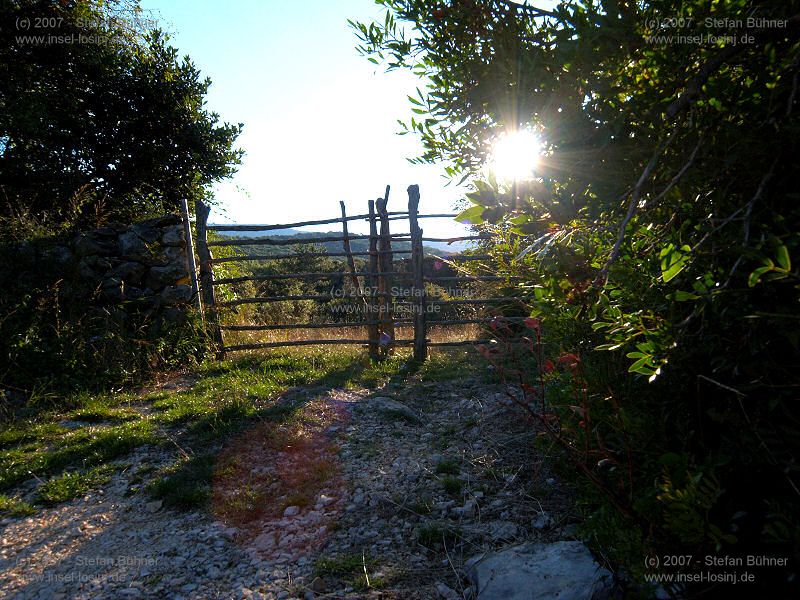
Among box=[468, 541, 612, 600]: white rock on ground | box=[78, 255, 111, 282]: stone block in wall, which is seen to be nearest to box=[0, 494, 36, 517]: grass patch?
box=[468, 541, 612, 600]: white rock on ground

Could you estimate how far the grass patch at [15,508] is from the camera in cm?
311

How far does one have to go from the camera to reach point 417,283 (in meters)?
6.69

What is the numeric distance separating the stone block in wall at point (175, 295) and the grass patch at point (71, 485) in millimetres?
3361

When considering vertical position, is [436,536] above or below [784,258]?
below

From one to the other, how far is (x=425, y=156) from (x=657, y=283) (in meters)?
0.87

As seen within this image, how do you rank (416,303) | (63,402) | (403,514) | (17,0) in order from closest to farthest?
(403,514) → (63,402) → (416,303) → (17,0)

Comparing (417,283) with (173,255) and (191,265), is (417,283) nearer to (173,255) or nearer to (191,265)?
(191,265)

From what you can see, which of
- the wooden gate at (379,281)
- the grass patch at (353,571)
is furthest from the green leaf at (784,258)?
the wooden gate at (379,281)

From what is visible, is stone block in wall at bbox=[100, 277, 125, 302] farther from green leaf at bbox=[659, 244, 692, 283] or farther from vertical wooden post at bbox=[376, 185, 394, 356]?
green leaf at bbox=[659, 244, 692, 283]

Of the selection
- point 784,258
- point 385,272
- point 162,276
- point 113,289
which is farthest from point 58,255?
point 784,258

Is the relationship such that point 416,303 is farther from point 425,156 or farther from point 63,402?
point 425,156

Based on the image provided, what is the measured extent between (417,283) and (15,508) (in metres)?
4.71

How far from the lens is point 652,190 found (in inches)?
54.6

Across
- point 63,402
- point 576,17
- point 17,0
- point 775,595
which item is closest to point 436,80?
point 576,17
